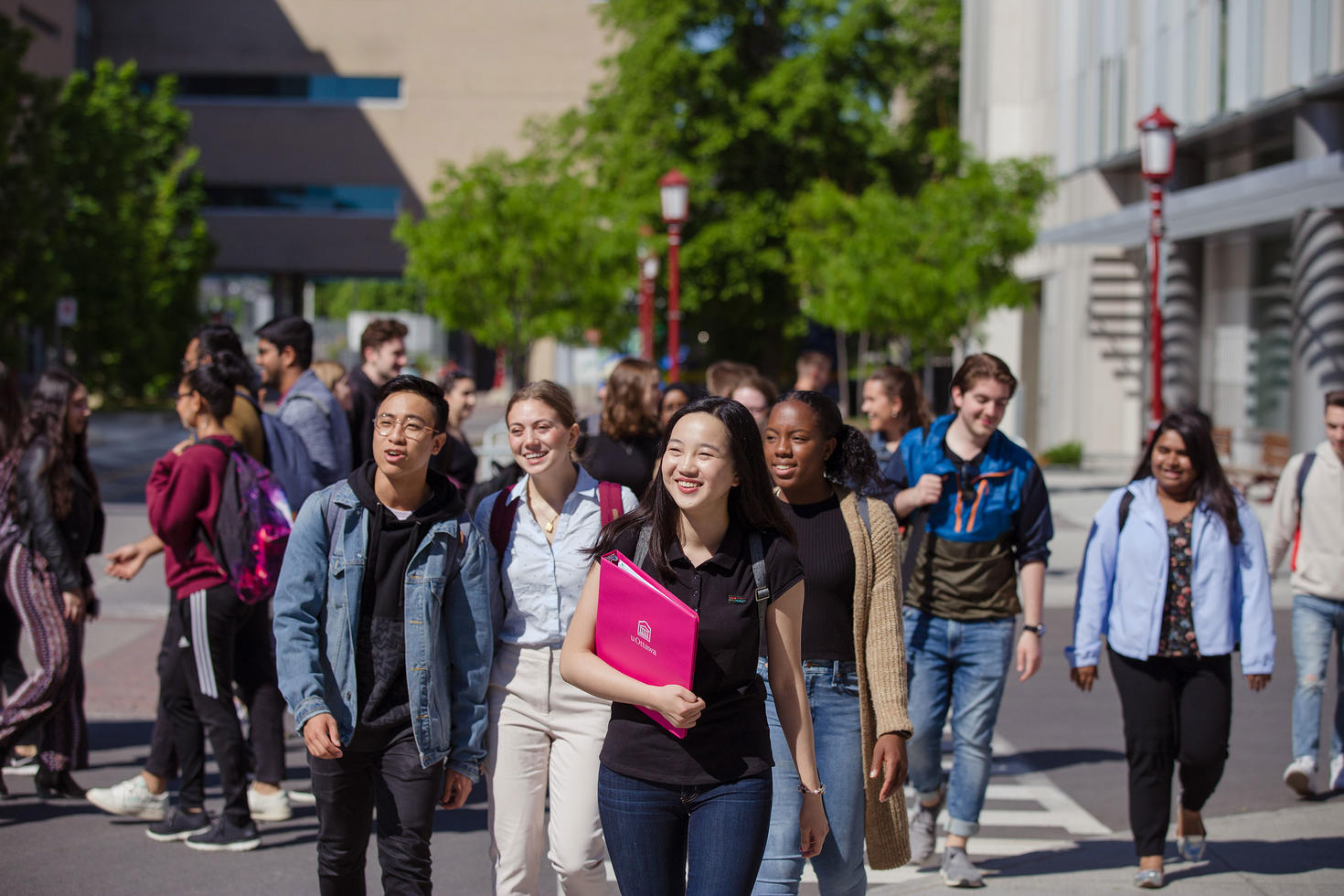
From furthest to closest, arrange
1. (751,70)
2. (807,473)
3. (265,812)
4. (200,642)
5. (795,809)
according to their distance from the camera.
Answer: (751,70) → (265,812) → (200,642) → (807,473) → (795,809)

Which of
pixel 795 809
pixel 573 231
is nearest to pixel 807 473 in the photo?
pixel 795 809

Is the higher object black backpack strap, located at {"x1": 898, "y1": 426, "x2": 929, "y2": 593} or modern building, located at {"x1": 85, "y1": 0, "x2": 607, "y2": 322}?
modern building, located at {"x1": 85, "y1": 0, "x2": 607, "y2": 322}

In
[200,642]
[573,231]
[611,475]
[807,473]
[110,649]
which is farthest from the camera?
[573,231]

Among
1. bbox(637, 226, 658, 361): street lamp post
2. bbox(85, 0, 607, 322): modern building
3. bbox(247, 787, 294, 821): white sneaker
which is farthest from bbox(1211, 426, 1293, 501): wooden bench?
bbox(85, 0, 607, 322): modern building

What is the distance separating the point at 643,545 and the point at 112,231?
3619 centimetres

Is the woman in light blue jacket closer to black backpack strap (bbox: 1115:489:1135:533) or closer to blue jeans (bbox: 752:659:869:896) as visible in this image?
black backpack strap (bbox: 1115:489:1135:533)

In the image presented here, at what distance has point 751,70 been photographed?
125 ft

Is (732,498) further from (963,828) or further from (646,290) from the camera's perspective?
(646,290)

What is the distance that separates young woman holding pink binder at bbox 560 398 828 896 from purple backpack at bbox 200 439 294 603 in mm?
2719

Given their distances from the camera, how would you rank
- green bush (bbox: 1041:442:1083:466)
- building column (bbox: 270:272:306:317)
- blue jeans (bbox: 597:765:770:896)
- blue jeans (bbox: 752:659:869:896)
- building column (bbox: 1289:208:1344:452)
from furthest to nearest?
building column (bbox: 270:272:306:317) < green bush (bbox: 1041:442:1083:466) < building column (bbox: 1289:208:1344:452) < blue jeans (bbox: 752:659:869:896) < blue jeans (bbox: 597:765:770:896)

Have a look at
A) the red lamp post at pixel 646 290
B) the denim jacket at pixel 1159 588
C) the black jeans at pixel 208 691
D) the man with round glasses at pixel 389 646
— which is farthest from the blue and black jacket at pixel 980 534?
the red lamp post at pixel 646 290

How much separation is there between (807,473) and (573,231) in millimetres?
21200

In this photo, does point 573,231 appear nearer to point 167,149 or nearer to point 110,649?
point 110,649

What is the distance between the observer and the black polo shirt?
3447 millimetres
